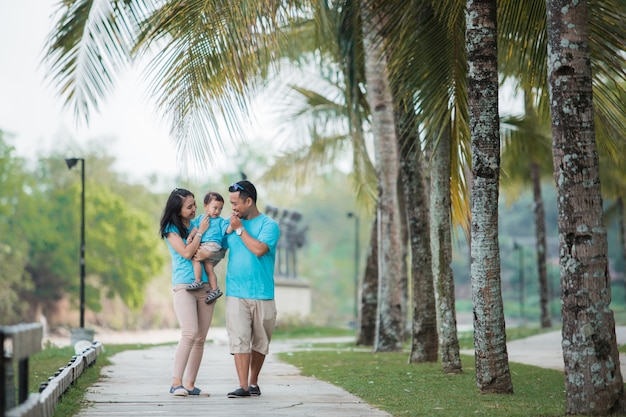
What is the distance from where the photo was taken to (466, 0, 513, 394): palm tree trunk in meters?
9.33

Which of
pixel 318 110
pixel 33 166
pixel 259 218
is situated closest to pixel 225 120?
pixel 259 218

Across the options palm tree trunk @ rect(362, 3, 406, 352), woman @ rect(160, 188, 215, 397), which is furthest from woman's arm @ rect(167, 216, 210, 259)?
palm tree trunk @ rect(362, 3, 406, 352)

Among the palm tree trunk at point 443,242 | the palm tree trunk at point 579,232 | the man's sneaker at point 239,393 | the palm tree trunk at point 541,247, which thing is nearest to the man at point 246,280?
the man's sneaker at point 239,393

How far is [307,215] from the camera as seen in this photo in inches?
3339

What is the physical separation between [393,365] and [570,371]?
262 inches

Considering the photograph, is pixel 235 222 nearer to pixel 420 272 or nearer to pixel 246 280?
pixel 246 280

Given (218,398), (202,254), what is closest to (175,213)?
(202,254)

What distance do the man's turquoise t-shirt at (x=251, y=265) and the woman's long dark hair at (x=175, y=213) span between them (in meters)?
0.59

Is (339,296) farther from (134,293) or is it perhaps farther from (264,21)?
(264,21)

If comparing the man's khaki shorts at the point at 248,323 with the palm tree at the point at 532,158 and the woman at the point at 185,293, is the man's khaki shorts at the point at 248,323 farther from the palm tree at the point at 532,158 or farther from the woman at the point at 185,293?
the palm tree at the point at 532,158

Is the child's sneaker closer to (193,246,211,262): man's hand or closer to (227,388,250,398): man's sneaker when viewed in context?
(193,246,211,262): man's hand

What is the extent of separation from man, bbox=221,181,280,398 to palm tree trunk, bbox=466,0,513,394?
6.64ft

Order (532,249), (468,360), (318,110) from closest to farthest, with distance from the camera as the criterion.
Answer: (468,360), (318,110), (532,249)

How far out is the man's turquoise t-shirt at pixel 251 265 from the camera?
8.97 metres
